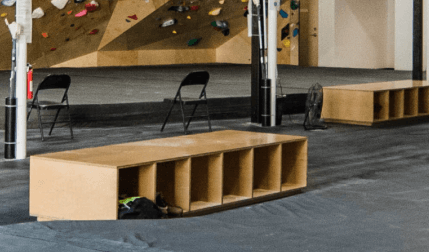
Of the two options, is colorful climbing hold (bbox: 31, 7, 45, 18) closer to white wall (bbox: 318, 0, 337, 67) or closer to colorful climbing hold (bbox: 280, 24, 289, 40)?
colorful climbing hold (bbox: 280, 24, 289, 40)

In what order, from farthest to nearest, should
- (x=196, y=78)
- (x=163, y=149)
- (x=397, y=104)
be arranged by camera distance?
(x=397, y=104) < (x=196, y=78) < (x=163, y=149)

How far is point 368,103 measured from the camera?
9.95 m

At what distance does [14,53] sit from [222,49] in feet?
49.0

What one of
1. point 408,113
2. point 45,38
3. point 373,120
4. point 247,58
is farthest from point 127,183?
point 247,58

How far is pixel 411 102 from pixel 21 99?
6099 millimetres

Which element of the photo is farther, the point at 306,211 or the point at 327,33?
the point at 327,33

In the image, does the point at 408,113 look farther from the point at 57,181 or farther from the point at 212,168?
the point at 57,181

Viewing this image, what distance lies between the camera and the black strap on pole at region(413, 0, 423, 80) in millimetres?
12195

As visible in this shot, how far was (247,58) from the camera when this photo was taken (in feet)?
70.0

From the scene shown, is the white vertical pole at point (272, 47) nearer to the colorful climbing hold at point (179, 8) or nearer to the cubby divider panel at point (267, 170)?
the cubby divider panel at point (267, 170)

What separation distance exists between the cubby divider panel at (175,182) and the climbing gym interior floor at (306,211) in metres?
0.33

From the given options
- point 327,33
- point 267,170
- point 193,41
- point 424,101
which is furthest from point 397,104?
point 193,41

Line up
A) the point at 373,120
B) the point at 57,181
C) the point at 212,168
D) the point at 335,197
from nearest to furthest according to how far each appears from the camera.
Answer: the point at 57,181, the point at 212,168, the point at 335,197, the point at 373,120

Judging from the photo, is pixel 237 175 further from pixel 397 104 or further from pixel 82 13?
pixel 82 13
